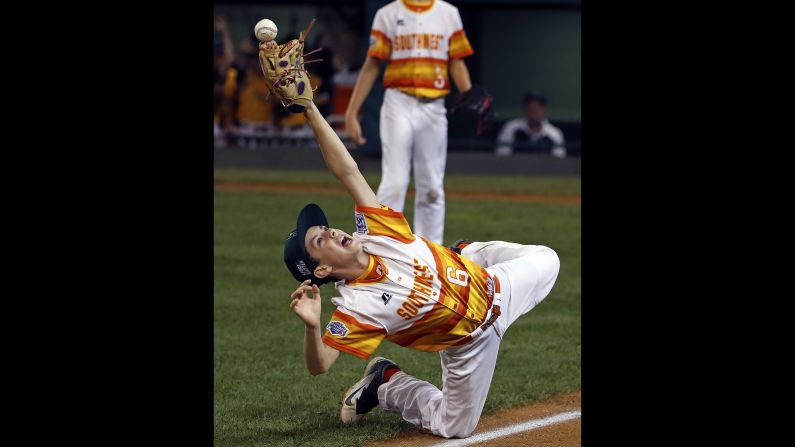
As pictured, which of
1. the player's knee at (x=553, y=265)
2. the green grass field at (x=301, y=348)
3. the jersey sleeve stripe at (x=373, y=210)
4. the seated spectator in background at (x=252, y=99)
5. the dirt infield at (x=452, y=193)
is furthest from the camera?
the seated spectator in background at (x=252, y=99)

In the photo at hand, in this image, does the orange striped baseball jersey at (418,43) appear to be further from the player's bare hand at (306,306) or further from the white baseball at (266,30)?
the player's bare hand at (306,306)

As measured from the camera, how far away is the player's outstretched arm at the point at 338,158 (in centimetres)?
519

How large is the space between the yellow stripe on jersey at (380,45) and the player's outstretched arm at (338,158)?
449 centimetres

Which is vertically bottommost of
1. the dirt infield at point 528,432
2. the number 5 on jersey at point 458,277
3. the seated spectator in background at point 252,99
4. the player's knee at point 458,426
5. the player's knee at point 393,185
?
the dirt infield at point 528,432

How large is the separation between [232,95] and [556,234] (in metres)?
11.9

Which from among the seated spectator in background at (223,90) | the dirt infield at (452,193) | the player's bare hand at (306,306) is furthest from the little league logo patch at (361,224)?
the seated spectator in background at (223,90)

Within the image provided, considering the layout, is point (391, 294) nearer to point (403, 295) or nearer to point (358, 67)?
point (403, 295)

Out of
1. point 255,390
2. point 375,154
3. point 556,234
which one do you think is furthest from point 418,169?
point 375,154

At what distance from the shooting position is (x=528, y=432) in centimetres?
546

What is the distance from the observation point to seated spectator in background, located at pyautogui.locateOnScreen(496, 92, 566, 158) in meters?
20.5

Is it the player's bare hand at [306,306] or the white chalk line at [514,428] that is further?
the white chalk line at [514,428]

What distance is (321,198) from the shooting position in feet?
49.5

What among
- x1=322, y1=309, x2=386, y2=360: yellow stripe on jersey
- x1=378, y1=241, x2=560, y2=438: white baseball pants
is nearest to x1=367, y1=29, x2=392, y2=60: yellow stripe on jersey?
x1=378, y1=241, x2=560, y2=438: white baseball pants
